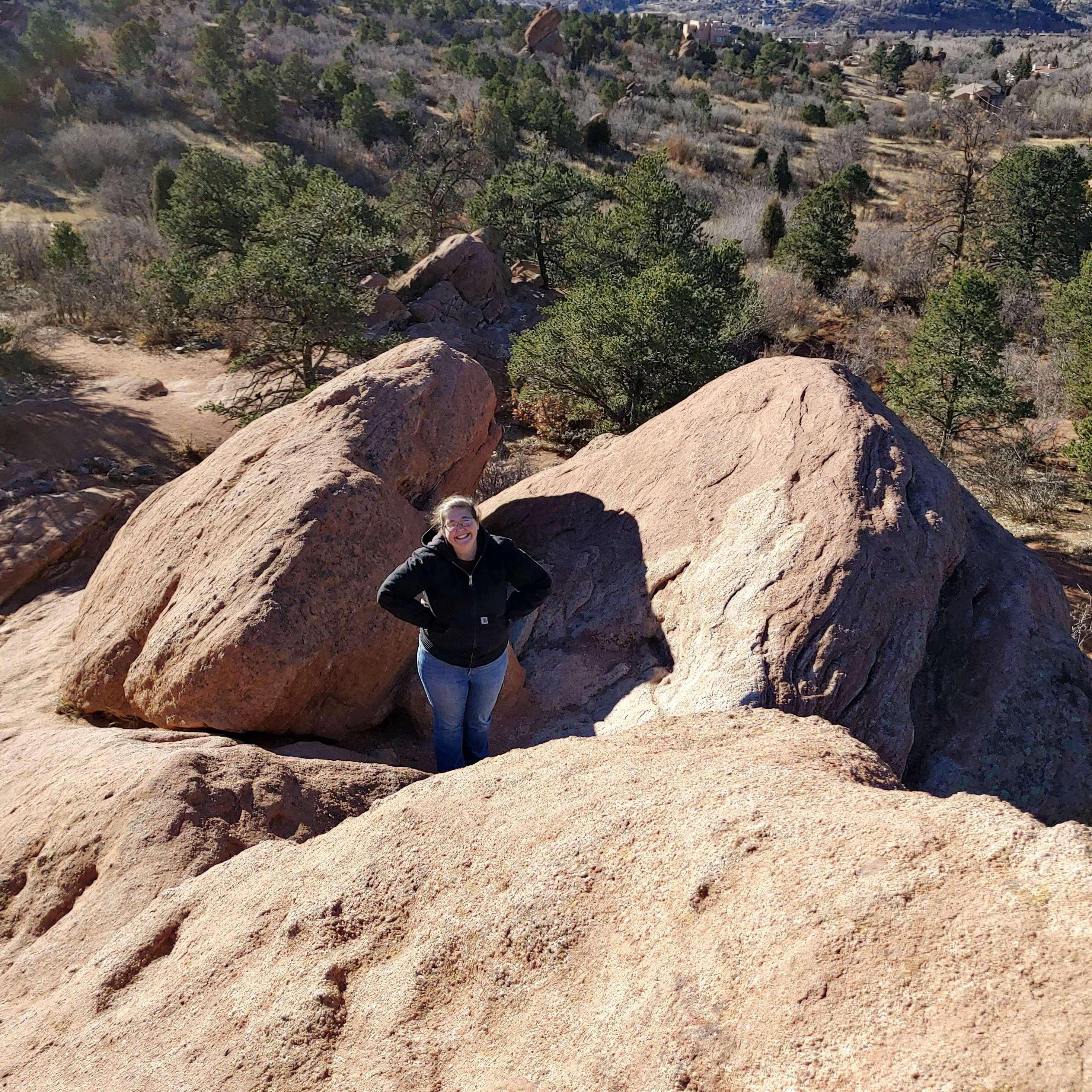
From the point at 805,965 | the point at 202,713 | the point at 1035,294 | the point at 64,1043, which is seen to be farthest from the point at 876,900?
the point at 1035,294

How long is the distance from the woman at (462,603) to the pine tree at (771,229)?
25025 mm

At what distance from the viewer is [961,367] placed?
13578 mm

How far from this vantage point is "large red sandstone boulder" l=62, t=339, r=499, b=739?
4.65 m

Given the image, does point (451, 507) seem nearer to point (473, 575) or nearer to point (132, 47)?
point (473, 575)

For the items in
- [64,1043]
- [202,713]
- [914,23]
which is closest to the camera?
[64,1043]

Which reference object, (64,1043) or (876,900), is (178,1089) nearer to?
(64,1043)

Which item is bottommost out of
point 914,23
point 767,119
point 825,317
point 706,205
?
point 825,317

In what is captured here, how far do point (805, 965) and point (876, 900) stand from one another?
10.3 inches

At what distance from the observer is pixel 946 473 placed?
5.44 m

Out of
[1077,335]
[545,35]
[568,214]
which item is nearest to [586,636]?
[1077,335]

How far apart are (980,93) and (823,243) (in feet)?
96.7

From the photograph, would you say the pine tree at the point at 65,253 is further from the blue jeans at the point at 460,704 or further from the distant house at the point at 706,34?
the distant house at the point at 706,34

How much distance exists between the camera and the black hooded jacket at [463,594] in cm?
372

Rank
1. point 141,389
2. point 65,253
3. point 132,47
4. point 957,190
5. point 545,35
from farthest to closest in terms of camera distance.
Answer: point 545,35 → point 132,47 → point 957,190 → point 65,253 → point 141,389
